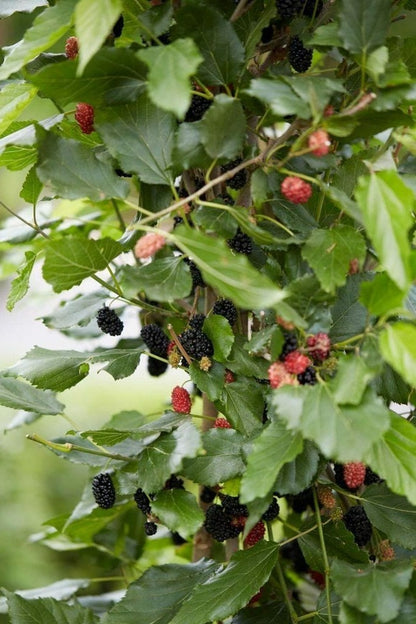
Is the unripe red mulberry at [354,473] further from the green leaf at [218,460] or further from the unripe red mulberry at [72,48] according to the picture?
the unripe red mulberry at [72,48]

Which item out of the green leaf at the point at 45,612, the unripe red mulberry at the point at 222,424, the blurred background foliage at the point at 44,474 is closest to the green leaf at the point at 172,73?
the unripe red mulberry at the point at 222,424

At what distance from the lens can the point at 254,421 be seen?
0.67 m

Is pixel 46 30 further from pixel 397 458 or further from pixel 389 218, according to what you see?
pixel 397 458

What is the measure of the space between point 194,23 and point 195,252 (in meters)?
0.20

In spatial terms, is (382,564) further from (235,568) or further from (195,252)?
(195,252)

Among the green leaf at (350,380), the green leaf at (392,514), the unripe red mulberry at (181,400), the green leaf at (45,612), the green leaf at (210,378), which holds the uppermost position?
the green leaf at (350,380)

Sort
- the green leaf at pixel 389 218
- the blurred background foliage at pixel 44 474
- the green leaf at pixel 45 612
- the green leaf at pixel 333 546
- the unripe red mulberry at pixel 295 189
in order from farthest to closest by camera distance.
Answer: the blurred background foliage at pixel 44 474
the green leaf at pixel 45 612
the green leaf at pixel 333 546
the unripe red mulberry at pixel 295 189
the green leaf at pixel 389 218

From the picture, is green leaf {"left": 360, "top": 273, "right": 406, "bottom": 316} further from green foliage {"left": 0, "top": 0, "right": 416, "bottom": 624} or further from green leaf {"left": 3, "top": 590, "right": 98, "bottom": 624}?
green leaf {"left": 3, "top": 590, "right": 98, "bottom": 624}

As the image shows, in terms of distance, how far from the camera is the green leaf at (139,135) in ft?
2.02

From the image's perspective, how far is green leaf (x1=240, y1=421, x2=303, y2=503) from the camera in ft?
1.76

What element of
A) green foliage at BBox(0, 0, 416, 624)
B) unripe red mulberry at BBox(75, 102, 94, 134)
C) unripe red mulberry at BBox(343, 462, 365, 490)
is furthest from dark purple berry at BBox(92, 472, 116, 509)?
unripe red mulberry at BBox(75, 102, 94, 134)

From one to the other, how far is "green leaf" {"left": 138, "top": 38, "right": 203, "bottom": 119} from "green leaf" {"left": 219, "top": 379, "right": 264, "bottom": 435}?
0.27 metres

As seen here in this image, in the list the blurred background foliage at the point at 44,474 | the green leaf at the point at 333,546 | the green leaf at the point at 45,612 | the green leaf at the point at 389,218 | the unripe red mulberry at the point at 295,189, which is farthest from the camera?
the blurred background foliage at the point at 44,474

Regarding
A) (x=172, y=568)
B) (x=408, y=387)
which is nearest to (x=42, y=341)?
(x=172, y=568)
